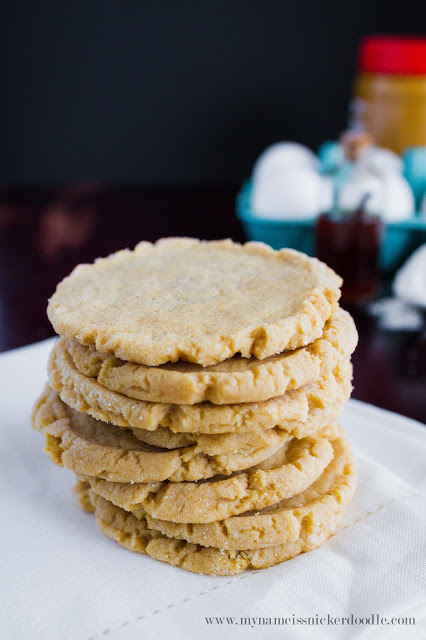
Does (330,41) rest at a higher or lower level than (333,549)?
higher

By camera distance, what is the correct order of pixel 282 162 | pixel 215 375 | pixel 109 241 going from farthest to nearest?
pixel 109 241, pixel 282 162, pixel 215 375

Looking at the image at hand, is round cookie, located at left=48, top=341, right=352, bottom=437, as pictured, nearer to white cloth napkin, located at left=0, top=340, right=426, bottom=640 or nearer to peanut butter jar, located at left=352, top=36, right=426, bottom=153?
white cloth napkin, located at left=0, top=340, right=426, bottom=640

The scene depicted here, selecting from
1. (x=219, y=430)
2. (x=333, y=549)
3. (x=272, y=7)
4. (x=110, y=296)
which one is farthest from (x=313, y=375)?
(x=272, y=7)

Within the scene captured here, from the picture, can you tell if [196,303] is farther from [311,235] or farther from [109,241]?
[109,241]

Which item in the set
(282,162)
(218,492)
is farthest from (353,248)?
(218,492)

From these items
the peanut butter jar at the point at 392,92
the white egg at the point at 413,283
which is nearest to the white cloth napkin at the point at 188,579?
the white egg at the point at 413,283

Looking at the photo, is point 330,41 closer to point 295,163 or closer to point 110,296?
point 295,163

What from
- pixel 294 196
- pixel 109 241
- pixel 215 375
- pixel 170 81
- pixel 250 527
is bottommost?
pixel 109 241
